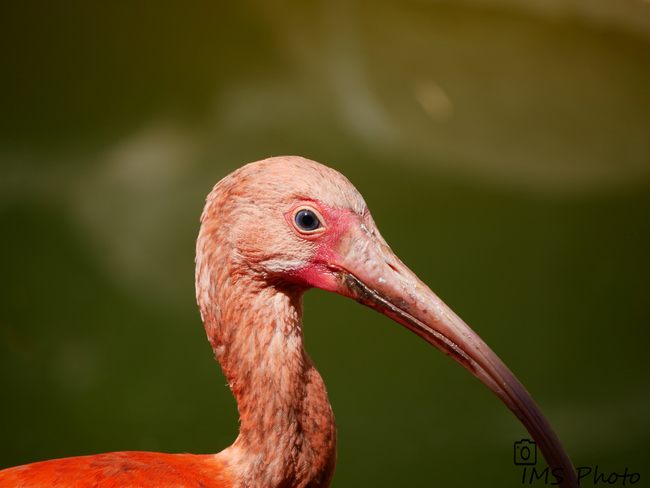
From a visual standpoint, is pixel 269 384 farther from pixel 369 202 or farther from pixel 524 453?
pixel 524 453

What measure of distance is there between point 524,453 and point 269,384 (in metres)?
1.93

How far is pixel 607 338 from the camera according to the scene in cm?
285

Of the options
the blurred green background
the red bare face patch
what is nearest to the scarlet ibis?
the red bare face patch

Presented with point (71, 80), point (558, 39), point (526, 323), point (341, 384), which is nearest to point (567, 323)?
point (526, 323)

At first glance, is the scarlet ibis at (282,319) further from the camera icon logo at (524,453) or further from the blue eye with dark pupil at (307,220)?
the camera icon logo at (524,453)

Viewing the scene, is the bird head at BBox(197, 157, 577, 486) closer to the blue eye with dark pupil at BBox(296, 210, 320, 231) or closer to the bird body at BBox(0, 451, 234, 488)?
the blue eye with dark pupil at BBox(296, 210, 320, 231)

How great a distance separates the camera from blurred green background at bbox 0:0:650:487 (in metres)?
2.52

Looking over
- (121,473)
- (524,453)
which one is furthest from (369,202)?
(121,473)

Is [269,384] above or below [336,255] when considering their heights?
below

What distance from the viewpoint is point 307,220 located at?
1.23m

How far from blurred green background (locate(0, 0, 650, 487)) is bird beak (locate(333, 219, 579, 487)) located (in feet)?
5.04

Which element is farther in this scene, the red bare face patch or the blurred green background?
the blurred green background

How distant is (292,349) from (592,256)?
6.93 ft

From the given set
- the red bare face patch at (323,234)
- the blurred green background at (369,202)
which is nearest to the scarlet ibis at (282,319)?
the red bare face patch at (323,234)
